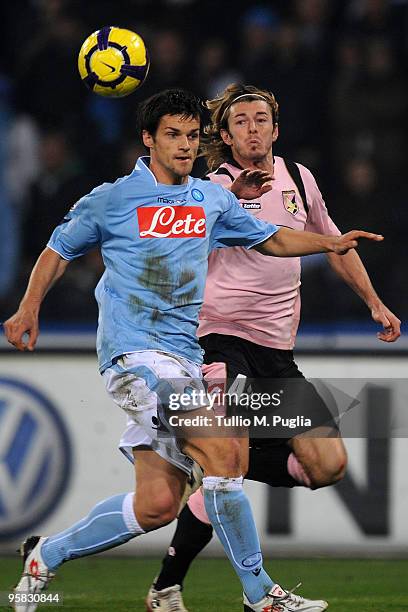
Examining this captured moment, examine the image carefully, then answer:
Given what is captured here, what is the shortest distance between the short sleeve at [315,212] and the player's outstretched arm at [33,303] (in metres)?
1.35

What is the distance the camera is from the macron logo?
5055 mm

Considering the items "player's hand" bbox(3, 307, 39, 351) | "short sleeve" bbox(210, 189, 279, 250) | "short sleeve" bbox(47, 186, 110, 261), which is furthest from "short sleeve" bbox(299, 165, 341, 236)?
"player's hand" bbox(3, 307, 39, 351)

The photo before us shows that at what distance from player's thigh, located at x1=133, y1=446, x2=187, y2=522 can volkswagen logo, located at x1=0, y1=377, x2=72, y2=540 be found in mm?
2299

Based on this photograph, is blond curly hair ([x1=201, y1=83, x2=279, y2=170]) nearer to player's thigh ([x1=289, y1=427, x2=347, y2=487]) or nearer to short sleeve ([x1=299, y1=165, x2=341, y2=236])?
short sleeve ([x1=299, y1=165, x2=341, y2=236])

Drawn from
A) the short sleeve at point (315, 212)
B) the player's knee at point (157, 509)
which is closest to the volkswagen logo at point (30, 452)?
the short sleeve at point (315, 212)

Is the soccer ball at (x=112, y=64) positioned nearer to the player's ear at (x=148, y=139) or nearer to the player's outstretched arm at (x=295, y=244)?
the player's ear at (x=148, y=139)

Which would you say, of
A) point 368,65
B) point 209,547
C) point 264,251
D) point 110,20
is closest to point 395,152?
point 368,65

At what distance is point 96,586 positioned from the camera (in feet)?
20.5

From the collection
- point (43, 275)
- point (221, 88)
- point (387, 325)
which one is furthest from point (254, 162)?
point (221, 88)

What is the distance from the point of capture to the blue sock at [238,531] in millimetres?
4980

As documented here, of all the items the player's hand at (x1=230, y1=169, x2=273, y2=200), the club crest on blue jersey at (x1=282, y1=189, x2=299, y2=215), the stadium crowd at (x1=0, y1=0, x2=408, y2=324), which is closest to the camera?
the player's hand at (x1=230, y1=169, x2=273, y2=200)

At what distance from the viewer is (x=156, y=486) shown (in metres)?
4.93

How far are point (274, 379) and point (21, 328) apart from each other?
1324mm

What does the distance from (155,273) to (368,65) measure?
5016 millimetres
